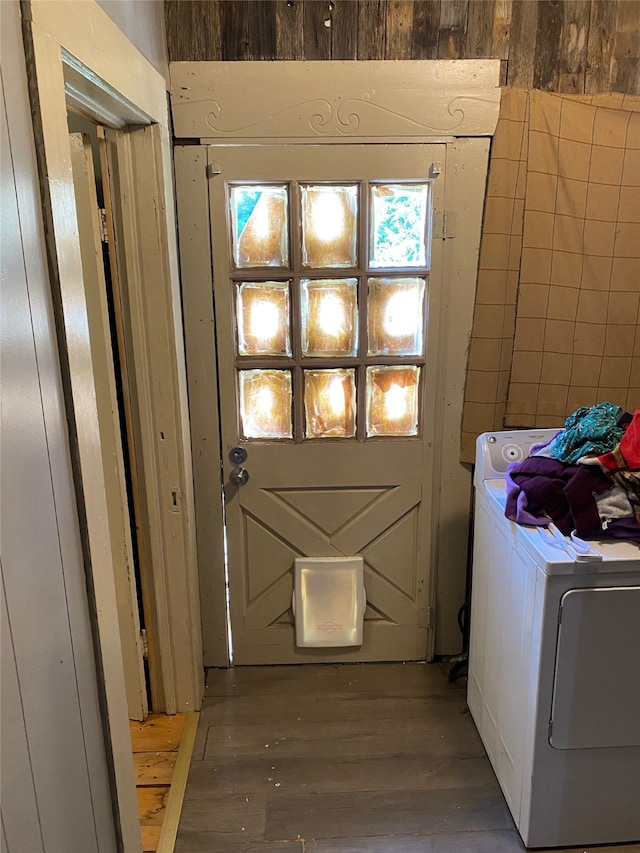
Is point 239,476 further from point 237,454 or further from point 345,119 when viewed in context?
point 345,119

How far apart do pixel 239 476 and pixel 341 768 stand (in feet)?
3.43

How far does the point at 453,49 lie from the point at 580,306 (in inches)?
37.3

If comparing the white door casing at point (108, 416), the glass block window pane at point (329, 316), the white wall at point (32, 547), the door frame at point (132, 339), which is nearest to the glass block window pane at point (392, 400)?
the glass block window pane at point (329, 316)

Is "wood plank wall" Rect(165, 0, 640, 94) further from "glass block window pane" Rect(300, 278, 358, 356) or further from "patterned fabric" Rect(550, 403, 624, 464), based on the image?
"patterned fabric" Rect(550, 403, 624, 464)

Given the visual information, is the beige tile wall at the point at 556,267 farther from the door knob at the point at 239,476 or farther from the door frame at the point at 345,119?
the door knob at the point at 239,476

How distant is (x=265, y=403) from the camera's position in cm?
232

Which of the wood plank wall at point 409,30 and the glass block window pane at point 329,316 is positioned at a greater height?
the wood plank wall at point 409,30

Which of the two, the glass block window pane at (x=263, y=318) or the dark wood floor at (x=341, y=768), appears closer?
the dark wood floor at (x=341, y=768)

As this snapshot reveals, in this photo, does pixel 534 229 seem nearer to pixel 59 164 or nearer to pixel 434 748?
pixel 59 164

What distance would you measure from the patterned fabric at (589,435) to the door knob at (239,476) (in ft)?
3.60

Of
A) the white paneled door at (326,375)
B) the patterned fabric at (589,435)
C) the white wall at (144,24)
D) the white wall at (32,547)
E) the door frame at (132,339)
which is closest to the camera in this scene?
the white wall at (32,547)

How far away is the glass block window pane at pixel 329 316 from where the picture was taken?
221 centimetres

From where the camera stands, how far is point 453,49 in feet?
6.72

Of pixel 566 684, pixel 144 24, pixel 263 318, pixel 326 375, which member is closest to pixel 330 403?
pixel 326 375
